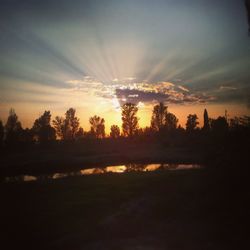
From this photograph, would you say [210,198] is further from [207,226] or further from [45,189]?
[45,189]

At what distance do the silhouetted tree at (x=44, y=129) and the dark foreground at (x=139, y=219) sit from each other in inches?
3285

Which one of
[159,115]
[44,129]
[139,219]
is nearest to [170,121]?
[159,115]

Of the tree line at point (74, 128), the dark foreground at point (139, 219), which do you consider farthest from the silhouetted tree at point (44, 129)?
the dark foreground at point (139, 219)

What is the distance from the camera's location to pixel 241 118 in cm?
1441

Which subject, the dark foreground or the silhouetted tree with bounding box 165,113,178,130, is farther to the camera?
the silhouetted tree with bounding box 165,113,178,130

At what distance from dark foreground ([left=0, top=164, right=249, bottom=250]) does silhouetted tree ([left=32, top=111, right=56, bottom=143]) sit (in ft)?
274

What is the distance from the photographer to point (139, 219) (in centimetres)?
1216

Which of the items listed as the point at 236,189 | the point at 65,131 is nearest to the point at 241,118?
the point at 236,189

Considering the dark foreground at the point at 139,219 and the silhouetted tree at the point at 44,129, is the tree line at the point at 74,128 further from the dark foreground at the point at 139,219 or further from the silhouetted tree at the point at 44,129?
the dark foreground at the point at 139,219

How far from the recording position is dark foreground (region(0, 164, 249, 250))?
32.4ft

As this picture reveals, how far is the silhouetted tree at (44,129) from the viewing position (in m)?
97.8

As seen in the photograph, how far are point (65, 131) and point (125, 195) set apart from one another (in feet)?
327

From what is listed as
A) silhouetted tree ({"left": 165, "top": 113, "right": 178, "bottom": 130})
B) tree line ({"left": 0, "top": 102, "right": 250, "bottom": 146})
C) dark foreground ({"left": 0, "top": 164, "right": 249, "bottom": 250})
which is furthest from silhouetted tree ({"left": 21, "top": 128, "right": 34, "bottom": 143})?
dark foreground ({"left": 0, "top": 164, "right": 249, "bottom": 250})

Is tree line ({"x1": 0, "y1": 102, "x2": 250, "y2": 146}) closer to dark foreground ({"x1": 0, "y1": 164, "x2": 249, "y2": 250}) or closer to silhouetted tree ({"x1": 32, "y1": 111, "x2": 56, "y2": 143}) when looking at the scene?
silhouetted tree ({"x1": 32, "y1": 111, "x2": 56, "y2": 143})
